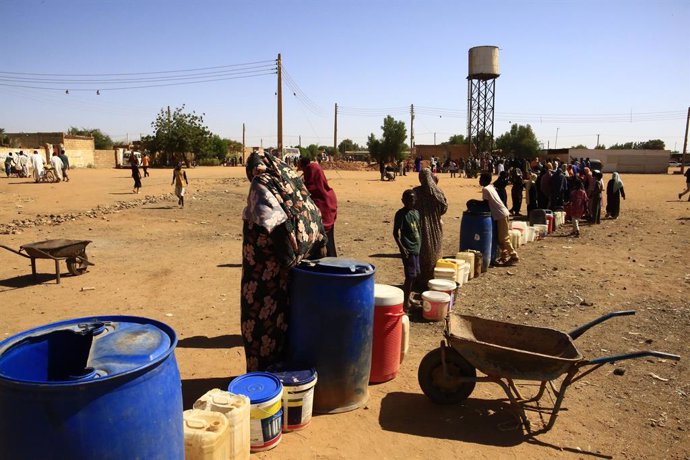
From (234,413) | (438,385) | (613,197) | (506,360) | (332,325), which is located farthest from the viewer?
(613,197)

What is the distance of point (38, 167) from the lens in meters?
23.9

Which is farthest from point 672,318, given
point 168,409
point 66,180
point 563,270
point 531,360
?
point 66,180

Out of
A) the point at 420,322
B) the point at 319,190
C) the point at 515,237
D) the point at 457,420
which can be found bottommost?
the point at 457,420

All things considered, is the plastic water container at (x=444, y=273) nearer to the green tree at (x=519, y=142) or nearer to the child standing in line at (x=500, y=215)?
the child standing in line at (x=500, y=215)

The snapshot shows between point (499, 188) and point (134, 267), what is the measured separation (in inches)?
393

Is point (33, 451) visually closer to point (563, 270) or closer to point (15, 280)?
point (15, 280)

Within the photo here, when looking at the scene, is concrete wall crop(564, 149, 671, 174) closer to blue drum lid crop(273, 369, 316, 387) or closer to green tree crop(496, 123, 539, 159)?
green tree crop(496, 123, 539, 159)

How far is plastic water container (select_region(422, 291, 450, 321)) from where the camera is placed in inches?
Answer: 238

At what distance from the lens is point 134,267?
27.9 feet

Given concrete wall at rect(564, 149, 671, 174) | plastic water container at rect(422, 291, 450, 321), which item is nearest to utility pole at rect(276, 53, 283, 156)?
plastic water container at rect(422, 291, 450, 321)

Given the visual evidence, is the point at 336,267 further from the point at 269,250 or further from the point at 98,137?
the point at 98,137

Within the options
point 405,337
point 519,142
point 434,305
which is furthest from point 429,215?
point 519,142

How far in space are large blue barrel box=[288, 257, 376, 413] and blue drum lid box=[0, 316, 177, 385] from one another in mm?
1418

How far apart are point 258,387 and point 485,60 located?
144 feet
